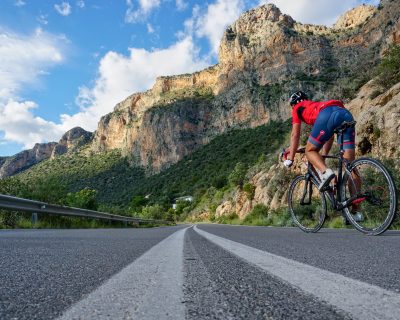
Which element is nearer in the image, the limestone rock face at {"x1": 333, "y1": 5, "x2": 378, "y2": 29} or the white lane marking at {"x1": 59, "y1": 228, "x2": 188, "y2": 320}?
the white lane marking at {"x1": 59, "y1": 228, "x2": 188, "y2": 320}

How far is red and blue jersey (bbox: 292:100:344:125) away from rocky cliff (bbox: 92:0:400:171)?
233 feet

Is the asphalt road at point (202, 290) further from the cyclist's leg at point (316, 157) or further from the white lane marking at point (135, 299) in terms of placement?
the cyclist's leg at point (316, 157)

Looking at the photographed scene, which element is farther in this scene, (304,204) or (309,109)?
(304,204)

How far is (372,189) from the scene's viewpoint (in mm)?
4965

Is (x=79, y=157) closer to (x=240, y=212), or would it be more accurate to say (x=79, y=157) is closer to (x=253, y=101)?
(x=253, y=101)

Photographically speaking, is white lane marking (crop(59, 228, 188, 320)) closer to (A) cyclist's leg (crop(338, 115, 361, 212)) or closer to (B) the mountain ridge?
(A) cyclist's leg (crop(338, 115, 361, 212))

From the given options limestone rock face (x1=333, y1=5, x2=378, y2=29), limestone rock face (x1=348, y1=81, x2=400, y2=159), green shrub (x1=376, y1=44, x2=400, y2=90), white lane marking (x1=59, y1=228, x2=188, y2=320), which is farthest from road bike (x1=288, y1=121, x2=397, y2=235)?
limestone rock face (x1=333, y1=5, x2=378, y2=29)

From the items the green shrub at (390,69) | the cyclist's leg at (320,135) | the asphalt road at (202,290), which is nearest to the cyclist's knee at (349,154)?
the cyclist's leg at (320,135)

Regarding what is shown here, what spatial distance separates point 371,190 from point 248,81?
108 m

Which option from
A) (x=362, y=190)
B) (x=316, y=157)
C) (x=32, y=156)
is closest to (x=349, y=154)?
(x=316, y=157)

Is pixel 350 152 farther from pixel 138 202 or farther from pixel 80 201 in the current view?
pixel 138 202

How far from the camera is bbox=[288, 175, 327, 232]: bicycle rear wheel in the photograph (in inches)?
246

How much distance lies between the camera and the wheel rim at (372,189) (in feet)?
15.5

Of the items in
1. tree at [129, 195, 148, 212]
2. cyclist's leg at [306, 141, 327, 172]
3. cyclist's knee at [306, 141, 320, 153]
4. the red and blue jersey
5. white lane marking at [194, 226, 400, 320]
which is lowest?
A: white lane marking at [194, 226, 400, 320]
